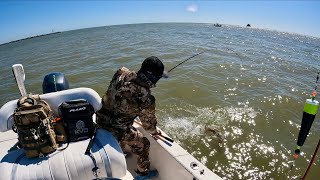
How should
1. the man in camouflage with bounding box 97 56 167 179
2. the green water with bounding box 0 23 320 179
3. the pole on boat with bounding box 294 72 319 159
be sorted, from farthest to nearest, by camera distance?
1. the green water with bounding box 0 23 320 179
2. the man in camouflage with bounding box 97 56 167 179
3. the pole on boat with bounding box 294 72 319 159

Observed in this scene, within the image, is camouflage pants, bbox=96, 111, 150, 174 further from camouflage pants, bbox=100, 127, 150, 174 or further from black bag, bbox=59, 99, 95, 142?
black bag, bbox=59, 99, 95, 142

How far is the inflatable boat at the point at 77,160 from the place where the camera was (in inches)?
98.0

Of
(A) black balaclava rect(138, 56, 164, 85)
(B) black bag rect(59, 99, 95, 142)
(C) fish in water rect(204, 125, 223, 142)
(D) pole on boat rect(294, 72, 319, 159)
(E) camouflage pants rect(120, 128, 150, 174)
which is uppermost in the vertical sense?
(A) black balaclava rect(138, 56, 164, 85)

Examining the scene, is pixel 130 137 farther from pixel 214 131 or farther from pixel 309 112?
pixel 214 131

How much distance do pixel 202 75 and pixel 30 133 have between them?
34.4ft

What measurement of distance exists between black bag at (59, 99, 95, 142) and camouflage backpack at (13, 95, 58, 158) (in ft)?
0.87

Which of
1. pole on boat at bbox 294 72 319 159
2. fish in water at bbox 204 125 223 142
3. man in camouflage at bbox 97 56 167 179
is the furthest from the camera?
fish in water at bbox 204 125 223 142

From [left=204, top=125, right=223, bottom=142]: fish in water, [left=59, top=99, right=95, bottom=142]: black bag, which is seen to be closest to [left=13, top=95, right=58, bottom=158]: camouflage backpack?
[left=59, top=99, right=95, bottom=142]: black bag

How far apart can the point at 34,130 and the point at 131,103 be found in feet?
3.85

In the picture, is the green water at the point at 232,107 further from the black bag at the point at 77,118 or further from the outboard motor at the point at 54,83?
the black bag at the point at 77,118

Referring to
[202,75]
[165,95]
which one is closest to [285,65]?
[202,75]

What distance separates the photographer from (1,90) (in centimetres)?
1274

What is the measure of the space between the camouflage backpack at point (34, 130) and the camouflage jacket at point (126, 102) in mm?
865

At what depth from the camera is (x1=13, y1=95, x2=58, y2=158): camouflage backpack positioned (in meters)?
2.55
